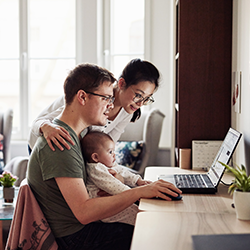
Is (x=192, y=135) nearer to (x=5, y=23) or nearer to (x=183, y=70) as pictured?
(x=183, y=70)

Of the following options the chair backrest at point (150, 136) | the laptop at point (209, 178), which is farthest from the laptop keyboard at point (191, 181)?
the chair backrest at point (150, 136)

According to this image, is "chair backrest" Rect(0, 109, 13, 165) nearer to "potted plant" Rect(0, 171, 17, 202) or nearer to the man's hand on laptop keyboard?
"potted plant" Rect(0, 171, 17, 202)

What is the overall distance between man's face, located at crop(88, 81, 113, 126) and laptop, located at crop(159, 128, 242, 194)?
0.46 m

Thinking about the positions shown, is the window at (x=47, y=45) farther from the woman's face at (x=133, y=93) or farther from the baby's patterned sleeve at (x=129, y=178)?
the baby's patterned sleeve at (x=129, y=178)

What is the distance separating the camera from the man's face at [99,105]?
1.38 meters

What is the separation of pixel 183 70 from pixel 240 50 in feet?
1.18

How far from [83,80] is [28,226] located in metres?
0.60

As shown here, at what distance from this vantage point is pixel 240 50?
1.83 metres

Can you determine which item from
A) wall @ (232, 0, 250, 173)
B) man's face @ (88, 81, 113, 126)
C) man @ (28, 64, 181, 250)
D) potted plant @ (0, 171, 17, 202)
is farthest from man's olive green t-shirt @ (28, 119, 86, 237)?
potted plant @ (0, 171, 17, 202)

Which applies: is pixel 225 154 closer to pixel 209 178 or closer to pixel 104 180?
pixel 209 178

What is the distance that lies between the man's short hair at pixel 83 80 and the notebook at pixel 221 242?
2.37ft

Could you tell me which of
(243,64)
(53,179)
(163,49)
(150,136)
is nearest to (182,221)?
(53,179)

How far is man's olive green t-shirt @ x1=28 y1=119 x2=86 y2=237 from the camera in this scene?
1.22 m

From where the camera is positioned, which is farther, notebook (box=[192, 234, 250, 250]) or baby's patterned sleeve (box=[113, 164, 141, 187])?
baby's patterned sleeve (box=[113, 164, 141, 187])
